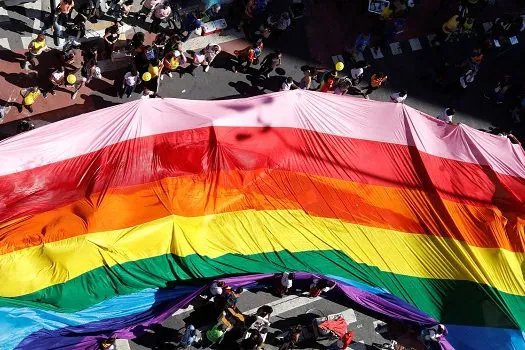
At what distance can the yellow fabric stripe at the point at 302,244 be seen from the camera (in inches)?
544

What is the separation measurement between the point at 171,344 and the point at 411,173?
6.87 metres

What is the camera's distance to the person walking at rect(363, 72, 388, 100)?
722 inches

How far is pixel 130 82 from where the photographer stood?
16.7 meters

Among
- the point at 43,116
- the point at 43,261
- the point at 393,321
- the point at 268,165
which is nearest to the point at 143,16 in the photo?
the point at 43,116

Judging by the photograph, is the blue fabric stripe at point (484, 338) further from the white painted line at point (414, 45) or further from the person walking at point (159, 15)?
the person walking at point (159, 15)

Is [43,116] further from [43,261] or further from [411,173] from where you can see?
[411,173]

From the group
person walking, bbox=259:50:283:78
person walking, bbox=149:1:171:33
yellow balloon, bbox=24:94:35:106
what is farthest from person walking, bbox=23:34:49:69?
person walking, bbox=259:50:283:78

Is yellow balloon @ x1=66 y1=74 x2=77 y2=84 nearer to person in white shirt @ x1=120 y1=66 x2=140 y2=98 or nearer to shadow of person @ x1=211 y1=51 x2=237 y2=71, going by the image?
person in white shirt @ x1=120 y1=66 x2=140 y2=98

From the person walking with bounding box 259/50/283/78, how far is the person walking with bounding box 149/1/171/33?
2.86m

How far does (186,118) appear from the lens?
15.0 m

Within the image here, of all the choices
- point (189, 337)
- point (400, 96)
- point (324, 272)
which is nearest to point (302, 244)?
point (324, 272)

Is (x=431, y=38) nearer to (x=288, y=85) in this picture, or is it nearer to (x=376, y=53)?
(x=376, y=53)

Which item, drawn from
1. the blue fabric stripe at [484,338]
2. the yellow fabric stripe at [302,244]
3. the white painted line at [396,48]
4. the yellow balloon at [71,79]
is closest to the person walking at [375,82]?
the white painted line at [396,48]

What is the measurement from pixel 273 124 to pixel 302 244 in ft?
9.23
